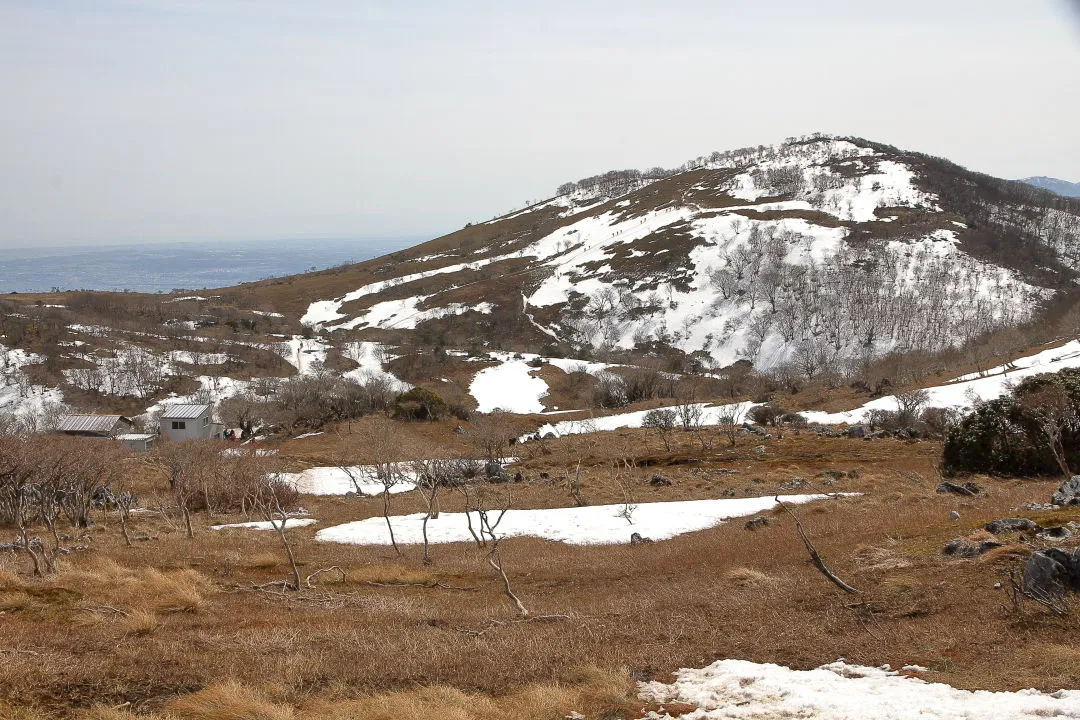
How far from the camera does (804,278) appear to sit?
136 meters

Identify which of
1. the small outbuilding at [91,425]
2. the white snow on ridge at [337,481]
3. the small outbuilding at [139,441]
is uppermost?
the small outbuilding at [91,425]

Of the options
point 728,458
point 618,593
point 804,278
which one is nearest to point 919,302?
point 804,278

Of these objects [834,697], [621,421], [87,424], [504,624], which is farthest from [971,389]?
[87,424]

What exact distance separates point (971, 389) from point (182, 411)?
76.6 metres

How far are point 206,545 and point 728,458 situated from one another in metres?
33.9

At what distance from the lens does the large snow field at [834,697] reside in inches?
252

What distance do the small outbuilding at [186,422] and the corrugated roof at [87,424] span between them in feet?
15.0

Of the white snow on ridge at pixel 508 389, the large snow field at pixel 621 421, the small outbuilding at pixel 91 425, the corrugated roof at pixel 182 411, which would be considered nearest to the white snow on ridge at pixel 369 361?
the white snow on ridge at pixel 508 389

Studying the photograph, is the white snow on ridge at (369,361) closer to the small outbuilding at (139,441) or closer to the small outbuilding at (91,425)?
the small outbuilding at (139,441)

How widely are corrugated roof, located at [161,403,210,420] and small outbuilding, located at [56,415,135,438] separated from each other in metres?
4.40

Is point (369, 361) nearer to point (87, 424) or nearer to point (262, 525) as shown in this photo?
point (87, 424)

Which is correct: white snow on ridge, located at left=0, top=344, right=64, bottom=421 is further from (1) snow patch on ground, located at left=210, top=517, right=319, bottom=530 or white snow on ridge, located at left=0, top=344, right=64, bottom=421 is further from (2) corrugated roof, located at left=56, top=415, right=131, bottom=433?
(1) snow patch on ground, located at left=210, top=517, right=319, bottom=530

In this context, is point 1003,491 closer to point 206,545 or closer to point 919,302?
point 206,545

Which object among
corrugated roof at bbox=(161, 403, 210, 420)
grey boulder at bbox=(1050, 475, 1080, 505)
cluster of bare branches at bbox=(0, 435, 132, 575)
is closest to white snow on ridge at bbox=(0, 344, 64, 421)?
corrugated roof at bbox=(161, 403, 210, 420)
